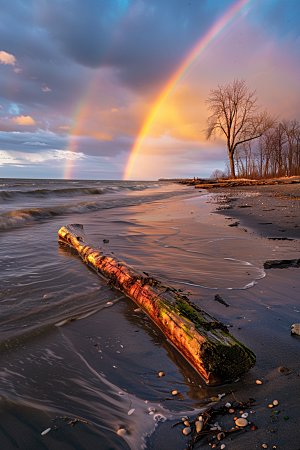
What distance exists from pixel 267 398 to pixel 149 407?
0.70 m

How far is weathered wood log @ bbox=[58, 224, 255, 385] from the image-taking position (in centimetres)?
157

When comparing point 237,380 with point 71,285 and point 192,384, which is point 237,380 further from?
point 71,285

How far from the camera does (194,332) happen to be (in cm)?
169

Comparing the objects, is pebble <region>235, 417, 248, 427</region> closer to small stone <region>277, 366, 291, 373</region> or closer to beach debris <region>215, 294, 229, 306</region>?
small stone <region>277, 366, 291, 373</region>

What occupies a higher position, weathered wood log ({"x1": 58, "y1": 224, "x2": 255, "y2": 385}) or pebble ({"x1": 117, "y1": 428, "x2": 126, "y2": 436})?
weathered wood log ({"x1": 58, "y1": 224, "x2": 255, "y2": 385})

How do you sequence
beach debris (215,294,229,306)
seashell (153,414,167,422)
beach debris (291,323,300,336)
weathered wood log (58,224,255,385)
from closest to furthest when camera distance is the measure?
1. seashell (153,414,167,422)
2. weathered wood log (58,224,255,385)
3. beach debris (291,323,300,336)
4. beach debris (215,294,229,306)

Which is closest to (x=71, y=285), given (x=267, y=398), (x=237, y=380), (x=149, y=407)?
(x=149, y=407)

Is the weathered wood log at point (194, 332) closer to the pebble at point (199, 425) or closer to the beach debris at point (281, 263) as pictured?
the pebble at point (199, 425)

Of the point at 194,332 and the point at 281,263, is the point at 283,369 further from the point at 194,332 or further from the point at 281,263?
the point at 281,263

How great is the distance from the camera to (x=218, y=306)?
8.29ft

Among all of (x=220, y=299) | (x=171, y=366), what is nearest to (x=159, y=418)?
(x=171, y=366)

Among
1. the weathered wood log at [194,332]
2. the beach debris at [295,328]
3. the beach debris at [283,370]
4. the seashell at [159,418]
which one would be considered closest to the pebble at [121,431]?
the seashell at [159,418]

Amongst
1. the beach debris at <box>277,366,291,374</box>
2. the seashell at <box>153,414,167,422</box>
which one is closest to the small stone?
the beach debris at <box>277,366,291,374</box>

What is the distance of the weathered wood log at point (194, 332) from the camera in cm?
157
